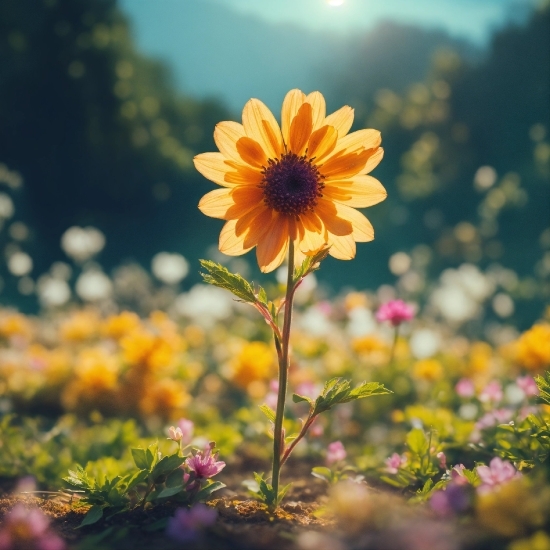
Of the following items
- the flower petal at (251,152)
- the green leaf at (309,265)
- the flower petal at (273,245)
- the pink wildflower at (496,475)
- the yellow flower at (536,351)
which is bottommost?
the pink wildflower at (496,475)

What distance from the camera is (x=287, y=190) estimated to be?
63.4 inches

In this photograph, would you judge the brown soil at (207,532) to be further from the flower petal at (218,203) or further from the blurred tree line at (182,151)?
the blurred tree line at (182,151)

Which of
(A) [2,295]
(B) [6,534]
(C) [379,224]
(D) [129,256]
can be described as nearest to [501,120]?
(C) [379,224]

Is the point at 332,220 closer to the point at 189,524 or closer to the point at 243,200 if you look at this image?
the point at 243,200

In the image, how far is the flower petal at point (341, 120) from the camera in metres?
1.64

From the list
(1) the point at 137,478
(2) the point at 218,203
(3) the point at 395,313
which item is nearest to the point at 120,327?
(3) the point at 395,313

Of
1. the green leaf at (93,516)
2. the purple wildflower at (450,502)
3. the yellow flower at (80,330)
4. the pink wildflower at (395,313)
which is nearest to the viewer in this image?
the purple wildflower at (450,502)

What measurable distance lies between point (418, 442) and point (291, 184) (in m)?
1.00

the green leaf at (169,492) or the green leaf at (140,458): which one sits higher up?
the green leaf at (140,458)

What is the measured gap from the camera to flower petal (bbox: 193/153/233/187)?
162cm

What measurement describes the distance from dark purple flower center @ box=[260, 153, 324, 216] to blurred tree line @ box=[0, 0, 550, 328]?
10662 millimetres

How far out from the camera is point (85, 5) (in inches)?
543

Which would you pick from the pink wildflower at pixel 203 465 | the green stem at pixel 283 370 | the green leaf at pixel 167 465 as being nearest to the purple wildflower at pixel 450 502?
the green stem at pixel 283 370

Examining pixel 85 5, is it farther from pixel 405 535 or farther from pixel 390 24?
pixel 405 535
